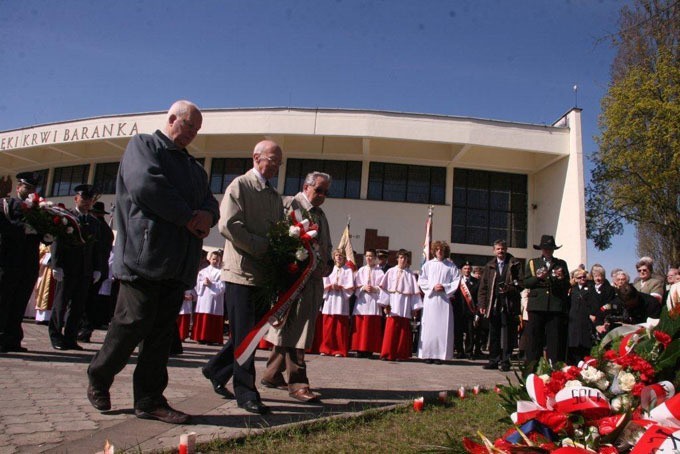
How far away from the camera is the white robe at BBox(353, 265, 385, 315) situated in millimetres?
11219

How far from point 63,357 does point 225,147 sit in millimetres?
17559

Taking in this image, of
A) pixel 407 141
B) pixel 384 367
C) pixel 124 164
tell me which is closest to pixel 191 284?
pixel 124 164

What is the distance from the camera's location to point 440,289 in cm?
1045

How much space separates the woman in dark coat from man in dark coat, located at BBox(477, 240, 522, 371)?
0.96 metres

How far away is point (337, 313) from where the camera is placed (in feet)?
36.4

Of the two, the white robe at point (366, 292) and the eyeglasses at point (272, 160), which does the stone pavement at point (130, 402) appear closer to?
the eyeglasses at point (272, 160)

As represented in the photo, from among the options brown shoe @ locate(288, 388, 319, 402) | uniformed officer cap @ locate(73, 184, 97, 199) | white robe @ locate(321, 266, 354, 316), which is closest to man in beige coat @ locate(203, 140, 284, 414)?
brown shoe @ locate(288, 388, 319, 402)

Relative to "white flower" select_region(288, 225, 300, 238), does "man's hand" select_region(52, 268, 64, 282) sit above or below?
below

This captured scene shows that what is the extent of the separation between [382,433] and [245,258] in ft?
5.77

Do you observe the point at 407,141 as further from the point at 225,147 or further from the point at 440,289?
the point at 440,289

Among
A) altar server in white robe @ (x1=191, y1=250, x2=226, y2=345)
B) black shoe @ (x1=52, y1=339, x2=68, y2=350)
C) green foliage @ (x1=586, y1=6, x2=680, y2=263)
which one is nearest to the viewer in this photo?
black shoe @ (x1=52, y1=339, x2=68, y2=350)

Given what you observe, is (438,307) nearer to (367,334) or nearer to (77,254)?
(367,334)

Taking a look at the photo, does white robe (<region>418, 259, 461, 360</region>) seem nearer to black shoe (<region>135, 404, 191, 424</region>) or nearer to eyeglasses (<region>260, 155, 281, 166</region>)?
eyeglasses (<region>260, 155, 281, 166</region>)

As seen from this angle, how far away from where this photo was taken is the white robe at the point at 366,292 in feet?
36.8
